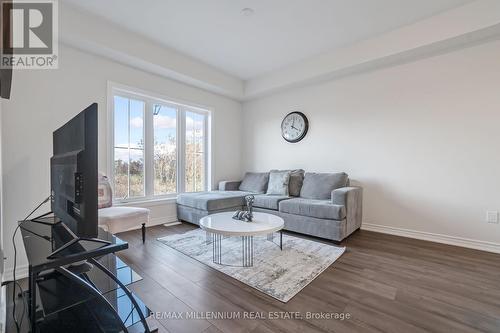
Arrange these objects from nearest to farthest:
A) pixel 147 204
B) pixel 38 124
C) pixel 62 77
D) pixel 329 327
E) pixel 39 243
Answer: pixel 39 243, pixel 329 327, pixel 38 124, pixel 62 77, pixel 147 204

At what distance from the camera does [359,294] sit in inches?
68.9

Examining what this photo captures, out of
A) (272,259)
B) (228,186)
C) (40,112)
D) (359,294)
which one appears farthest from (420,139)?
(40,112)

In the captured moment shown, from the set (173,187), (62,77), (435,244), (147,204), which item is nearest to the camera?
(62,77)

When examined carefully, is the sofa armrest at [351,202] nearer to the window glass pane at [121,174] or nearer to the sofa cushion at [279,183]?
the sofa cushion at [279,183]

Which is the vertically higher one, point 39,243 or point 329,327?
point 39,243

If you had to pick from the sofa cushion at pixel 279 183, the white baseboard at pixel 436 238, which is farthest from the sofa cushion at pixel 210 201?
the white baseboard at pixel 436 238

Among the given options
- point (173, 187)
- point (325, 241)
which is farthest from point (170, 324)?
point (173, 187)

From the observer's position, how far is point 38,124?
2443 millimetres

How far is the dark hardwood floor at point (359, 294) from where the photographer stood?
143cm

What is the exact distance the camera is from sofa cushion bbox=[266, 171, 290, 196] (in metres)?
3.84

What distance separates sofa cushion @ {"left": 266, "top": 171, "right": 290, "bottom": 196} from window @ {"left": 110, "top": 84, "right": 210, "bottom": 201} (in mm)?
1340

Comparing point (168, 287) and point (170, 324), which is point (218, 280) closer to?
point (168, 287)

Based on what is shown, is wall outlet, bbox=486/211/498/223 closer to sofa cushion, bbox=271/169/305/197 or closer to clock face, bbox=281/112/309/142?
sofa cushion, bbox=271/169/305/197

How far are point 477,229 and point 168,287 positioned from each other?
3.43 metres
